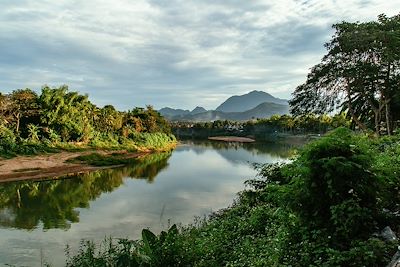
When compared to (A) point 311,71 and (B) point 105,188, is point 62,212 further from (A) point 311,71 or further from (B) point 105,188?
(A) point 311,71

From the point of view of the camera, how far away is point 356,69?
23219mm

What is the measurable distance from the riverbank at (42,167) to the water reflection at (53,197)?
2.81 meters

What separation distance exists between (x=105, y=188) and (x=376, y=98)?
25.1m

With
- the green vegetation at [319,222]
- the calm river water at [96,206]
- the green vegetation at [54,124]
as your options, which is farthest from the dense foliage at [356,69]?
the green vegetation at [54,124]

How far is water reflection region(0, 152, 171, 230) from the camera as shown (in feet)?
71.9

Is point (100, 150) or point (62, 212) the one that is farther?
point (100, 150)

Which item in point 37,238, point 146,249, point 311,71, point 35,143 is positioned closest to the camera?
point 146,249

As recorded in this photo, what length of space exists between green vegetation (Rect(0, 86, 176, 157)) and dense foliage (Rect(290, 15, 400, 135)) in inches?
1435

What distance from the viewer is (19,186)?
109 ft

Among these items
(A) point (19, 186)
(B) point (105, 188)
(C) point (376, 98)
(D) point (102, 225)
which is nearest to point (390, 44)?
(C) point (376, 98)

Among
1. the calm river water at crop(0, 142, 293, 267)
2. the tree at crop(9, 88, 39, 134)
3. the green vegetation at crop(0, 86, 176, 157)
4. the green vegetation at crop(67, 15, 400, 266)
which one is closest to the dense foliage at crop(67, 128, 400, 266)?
the green vegetation at crop(67, 15, 400, 266)

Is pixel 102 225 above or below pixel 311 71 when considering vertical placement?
below

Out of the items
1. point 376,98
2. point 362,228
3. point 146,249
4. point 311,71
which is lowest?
point 146,249

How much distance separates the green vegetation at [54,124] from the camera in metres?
49.2
